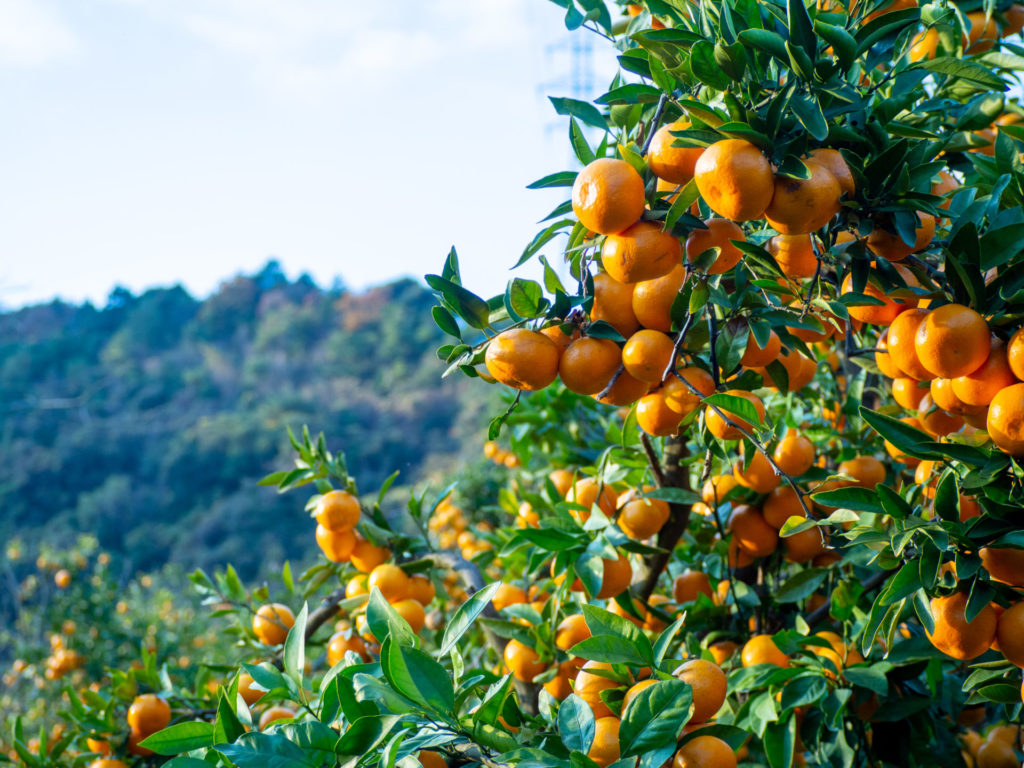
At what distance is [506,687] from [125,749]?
908 millimetres

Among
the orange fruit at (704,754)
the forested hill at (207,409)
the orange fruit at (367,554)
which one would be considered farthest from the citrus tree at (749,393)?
the forested hill at (207,409)

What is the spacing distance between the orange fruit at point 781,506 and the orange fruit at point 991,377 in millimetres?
341

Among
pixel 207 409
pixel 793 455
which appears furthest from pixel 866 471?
pixel 207 409

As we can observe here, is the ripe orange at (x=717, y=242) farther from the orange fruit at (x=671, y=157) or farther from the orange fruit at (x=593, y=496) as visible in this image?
the orange fruit at (x=593, y=496)

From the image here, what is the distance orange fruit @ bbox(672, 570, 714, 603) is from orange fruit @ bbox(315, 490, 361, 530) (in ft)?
1.71

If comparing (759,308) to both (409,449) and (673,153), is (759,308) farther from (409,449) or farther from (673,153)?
(409,449)

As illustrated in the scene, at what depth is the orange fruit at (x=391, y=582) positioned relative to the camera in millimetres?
1080

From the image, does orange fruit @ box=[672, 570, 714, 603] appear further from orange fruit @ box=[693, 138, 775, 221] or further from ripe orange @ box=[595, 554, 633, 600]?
orange fruit @ box=[693, 138, 775, 221]

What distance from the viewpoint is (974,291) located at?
2.15ft

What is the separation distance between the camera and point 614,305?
75 cm

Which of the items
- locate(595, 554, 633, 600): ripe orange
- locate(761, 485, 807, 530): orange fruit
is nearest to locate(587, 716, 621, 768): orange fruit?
locate(595, 554, 633, 600): ripe orange

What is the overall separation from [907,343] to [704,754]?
1.40 ft

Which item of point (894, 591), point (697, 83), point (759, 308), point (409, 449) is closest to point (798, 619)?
point (894, 591)

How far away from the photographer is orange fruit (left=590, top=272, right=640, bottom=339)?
2.48ft
